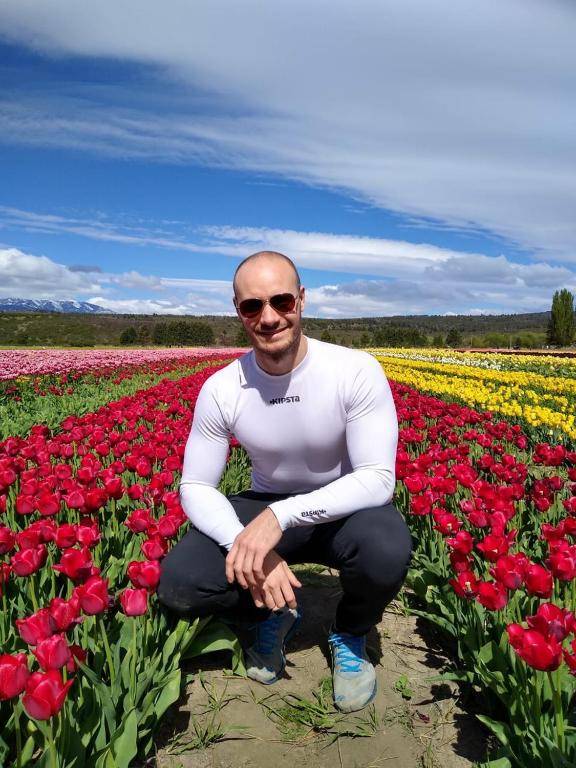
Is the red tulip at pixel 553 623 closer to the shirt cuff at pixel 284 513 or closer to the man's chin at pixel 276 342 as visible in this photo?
the shirt cuff at pixel 284 513

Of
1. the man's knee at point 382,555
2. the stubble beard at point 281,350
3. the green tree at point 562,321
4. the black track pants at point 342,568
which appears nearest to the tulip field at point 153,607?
the black track pants at point 342,568

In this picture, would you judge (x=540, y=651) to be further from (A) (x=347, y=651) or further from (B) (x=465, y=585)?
(A) (x=347, y=651)

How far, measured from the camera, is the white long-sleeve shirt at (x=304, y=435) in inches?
108

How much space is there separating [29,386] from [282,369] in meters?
10.7

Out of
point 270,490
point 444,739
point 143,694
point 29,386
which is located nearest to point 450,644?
point 444,739

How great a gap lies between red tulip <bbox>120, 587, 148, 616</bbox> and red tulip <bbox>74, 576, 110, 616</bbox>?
0.10 m

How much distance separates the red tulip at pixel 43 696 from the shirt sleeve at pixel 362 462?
1.19 meters

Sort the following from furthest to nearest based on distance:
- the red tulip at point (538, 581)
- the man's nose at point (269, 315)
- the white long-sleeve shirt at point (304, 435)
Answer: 1. the man's nose at point (269, 315)
2. the white long-sleeve shirt at point (304, 435)
3. the red tulip at point (538, 581)

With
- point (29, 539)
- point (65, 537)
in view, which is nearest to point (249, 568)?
point (65, 537)

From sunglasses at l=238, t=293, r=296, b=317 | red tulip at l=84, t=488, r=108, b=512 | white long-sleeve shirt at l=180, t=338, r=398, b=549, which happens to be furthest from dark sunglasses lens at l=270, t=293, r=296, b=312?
red tulip at l=84, t=488, r=108, b=512

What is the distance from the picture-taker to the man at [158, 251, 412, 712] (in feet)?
8.70

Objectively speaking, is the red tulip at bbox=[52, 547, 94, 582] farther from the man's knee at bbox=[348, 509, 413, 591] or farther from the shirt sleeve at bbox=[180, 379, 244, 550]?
the man's knee at bbox=[348, 509, 413, 591]

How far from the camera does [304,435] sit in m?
2.93

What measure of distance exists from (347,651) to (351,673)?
0.36 ft
